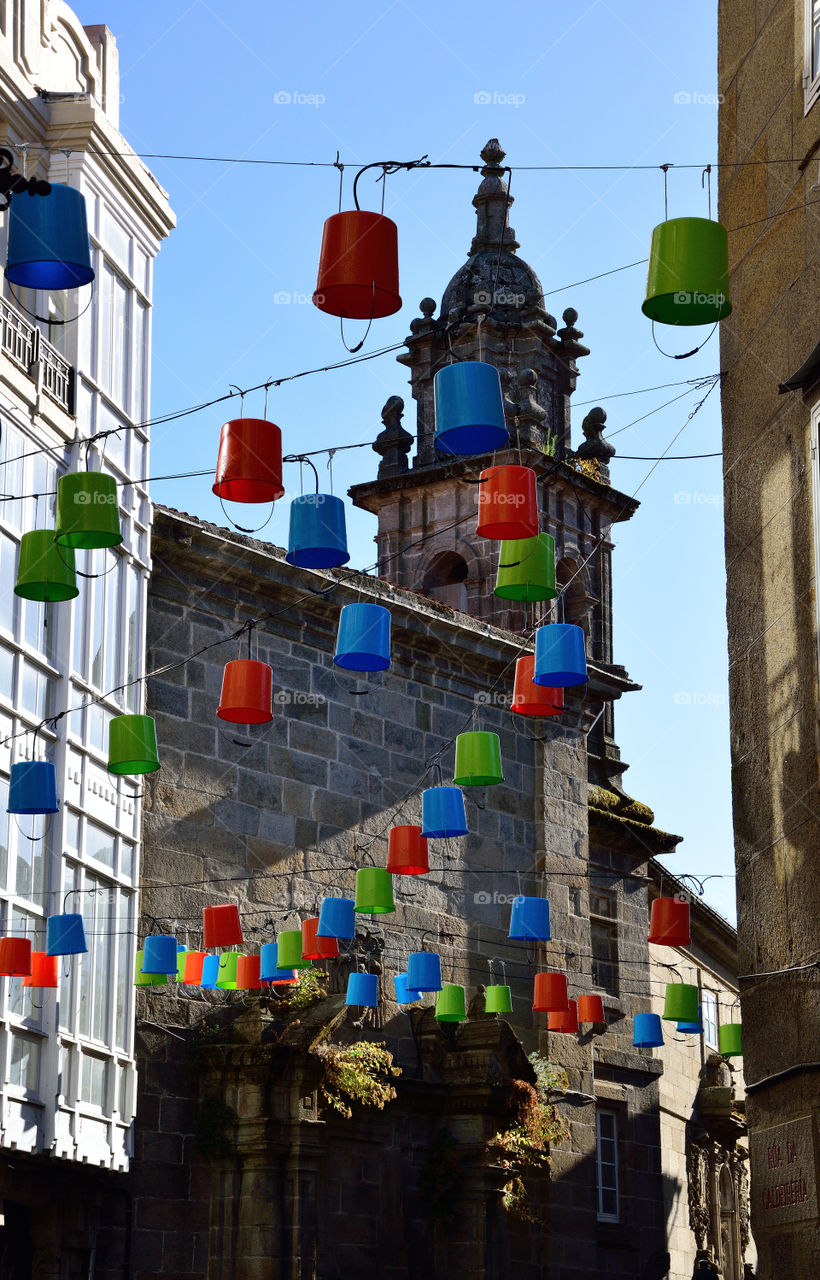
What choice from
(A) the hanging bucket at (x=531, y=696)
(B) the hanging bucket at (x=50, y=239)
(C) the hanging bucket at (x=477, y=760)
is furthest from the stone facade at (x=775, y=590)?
(B) the hanging bucket at (x=50, y=239)

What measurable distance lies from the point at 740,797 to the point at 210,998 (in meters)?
7.83

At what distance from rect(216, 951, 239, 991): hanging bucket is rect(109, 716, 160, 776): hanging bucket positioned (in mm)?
3573

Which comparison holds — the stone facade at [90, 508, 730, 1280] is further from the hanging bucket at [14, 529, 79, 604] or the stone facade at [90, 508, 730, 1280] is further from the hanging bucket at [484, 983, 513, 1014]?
the hanging bucket at [14, 529, 79, 604]

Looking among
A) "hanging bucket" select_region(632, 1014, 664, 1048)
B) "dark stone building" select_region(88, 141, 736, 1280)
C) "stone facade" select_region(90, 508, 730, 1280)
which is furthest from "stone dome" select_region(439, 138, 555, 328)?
"hanging bucket" select_region(632, 1014, 664, 1048)

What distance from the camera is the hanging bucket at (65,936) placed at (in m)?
12.7

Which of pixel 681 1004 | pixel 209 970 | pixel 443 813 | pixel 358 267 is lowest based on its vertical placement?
pixel 681 1004

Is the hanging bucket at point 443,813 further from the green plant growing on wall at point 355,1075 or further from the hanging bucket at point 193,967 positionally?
the green plant growing on wall at point 355,1075

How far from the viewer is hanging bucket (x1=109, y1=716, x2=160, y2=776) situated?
12.2 meters

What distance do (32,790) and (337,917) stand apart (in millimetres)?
3326

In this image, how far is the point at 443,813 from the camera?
13.6 metres

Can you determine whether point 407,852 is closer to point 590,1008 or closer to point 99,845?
point 99,845

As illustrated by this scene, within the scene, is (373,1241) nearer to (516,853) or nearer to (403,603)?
(516,853)

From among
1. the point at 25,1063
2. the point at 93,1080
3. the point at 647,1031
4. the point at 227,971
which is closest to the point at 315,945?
the point at 227,971

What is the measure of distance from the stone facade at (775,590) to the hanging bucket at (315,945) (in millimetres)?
6121
